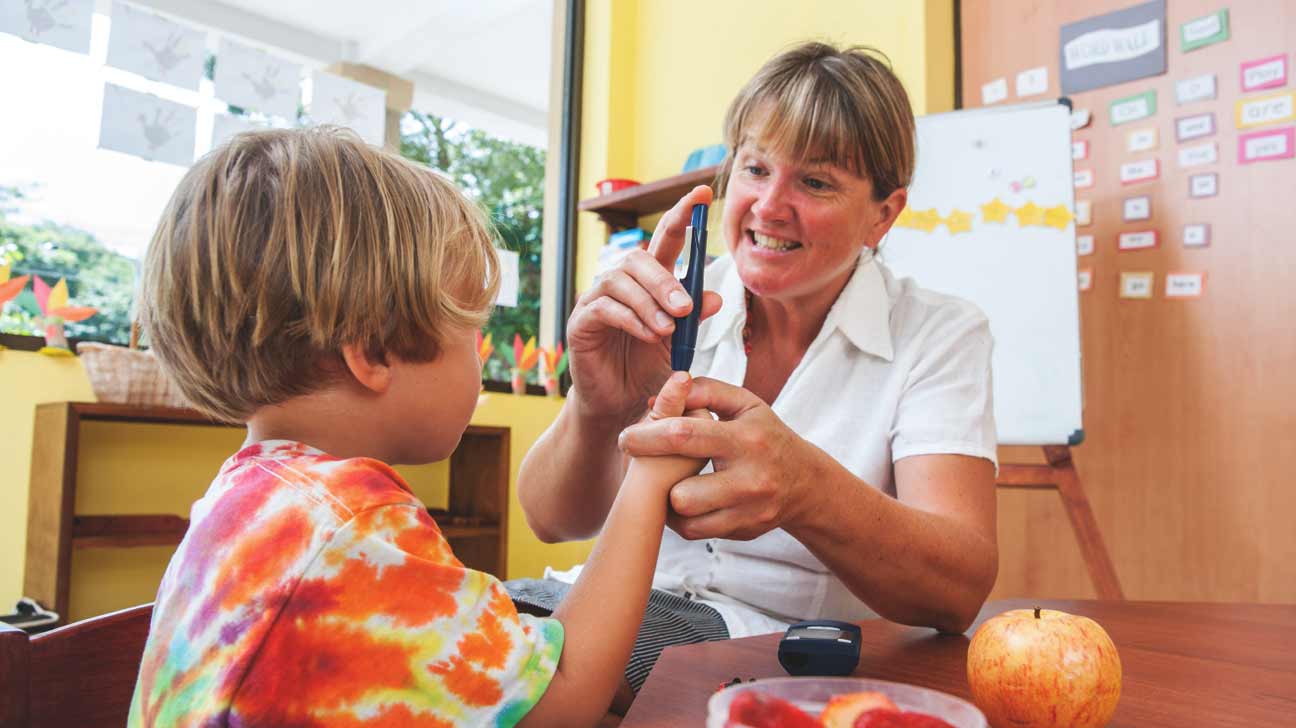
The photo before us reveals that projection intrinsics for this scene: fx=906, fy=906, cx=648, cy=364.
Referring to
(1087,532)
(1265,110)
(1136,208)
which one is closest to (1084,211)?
(1136,208)

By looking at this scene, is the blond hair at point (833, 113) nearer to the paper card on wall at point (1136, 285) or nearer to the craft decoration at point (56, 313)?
the paper card on wall at point (1136, 285)

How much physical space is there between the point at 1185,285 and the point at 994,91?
79cm

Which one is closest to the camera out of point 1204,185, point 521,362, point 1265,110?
point 1265,110

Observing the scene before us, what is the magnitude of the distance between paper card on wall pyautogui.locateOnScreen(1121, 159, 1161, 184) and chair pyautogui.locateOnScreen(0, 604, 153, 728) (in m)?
2.47

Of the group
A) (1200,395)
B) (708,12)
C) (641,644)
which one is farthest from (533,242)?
(641,644)

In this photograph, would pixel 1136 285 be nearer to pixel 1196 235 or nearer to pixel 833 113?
pixel 1196 235

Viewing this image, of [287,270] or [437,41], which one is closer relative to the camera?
[287,270]

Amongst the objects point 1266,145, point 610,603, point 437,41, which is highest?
point 437,41

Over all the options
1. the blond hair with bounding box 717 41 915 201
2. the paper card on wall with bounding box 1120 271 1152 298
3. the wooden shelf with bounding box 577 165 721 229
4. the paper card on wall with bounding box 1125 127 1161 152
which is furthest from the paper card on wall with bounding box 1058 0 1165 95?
the blond hair with bounding box 717 41 915 201

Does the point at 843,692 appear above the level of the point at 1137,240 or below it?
below

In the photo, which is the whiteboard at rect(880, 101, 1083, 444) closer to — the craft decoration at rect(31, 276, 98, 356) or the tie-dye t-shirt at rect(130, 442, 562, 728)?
the tie-dye t-shirt at rect(130, 442, 562, 728)

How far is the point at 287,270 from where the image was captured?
659 millimetres

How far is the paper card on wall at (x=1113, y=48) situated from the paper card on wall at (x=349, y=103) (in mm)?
2065

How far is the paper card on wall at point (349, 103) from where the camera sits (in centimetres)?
294
